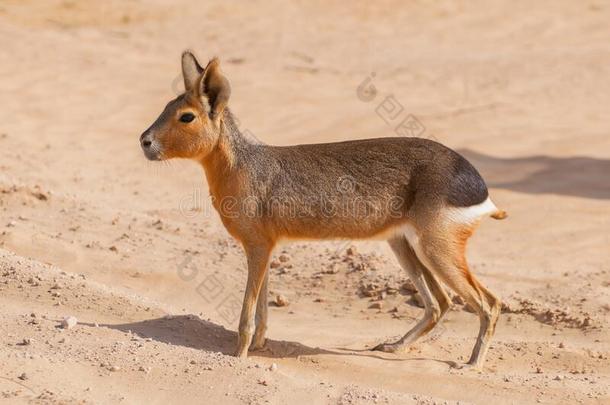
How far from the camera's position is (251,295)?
22.3 feet

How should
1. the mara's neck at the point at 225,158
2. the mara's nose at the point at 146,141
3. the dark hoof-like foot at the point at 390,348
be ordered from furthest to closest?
the dark hoof-like foot at the point at 390,348 < the mara's neck at the point at 225,158 < the mara's nose at the point at 146,141

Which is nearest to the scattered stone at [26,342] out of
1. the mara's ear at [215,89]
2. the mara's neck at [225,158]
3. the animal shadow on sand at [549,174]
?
the mara's neck at [225,158]

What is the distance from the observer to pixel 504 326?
8.20 metres

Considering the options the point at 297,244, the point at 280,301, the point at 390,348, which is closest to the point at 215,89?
the point at 390,348

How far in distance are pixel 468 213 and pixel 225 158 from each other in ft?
5.76

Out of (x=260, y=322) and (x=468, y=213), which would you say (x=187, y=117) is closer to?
(x=260, y=322)

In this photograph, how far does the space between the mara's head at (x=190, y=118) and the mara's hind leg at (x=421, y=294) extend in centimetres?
169

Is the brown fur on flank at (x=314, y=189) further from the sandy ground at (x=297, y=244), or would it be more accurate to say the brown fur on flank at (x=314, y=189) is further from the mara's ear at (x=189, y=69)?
the sandy ground at (x=297, y=244)

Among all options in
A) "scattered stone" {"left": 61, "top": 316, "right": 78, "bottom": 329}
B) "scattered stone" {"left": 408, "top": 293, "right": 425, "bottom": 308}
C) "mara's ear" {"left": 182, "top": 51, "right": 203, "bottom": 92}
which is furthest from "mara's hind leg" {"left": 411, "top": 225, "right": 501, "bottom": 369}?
"scattered stone" {"left": 61, "top": 316, "right": 78, "bottom": 329}

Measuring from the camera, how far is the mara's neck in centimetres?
691

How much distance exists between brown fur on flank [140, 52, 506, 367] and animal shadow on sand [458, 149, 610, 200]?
4992 mm

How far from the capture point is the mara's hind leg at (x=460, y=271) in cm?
682

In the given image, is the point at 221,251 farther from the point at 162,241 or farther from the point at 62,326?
the point at 62,326

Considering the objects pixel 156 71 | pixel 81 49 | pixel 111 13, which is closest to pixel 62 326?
pixel 156 71
